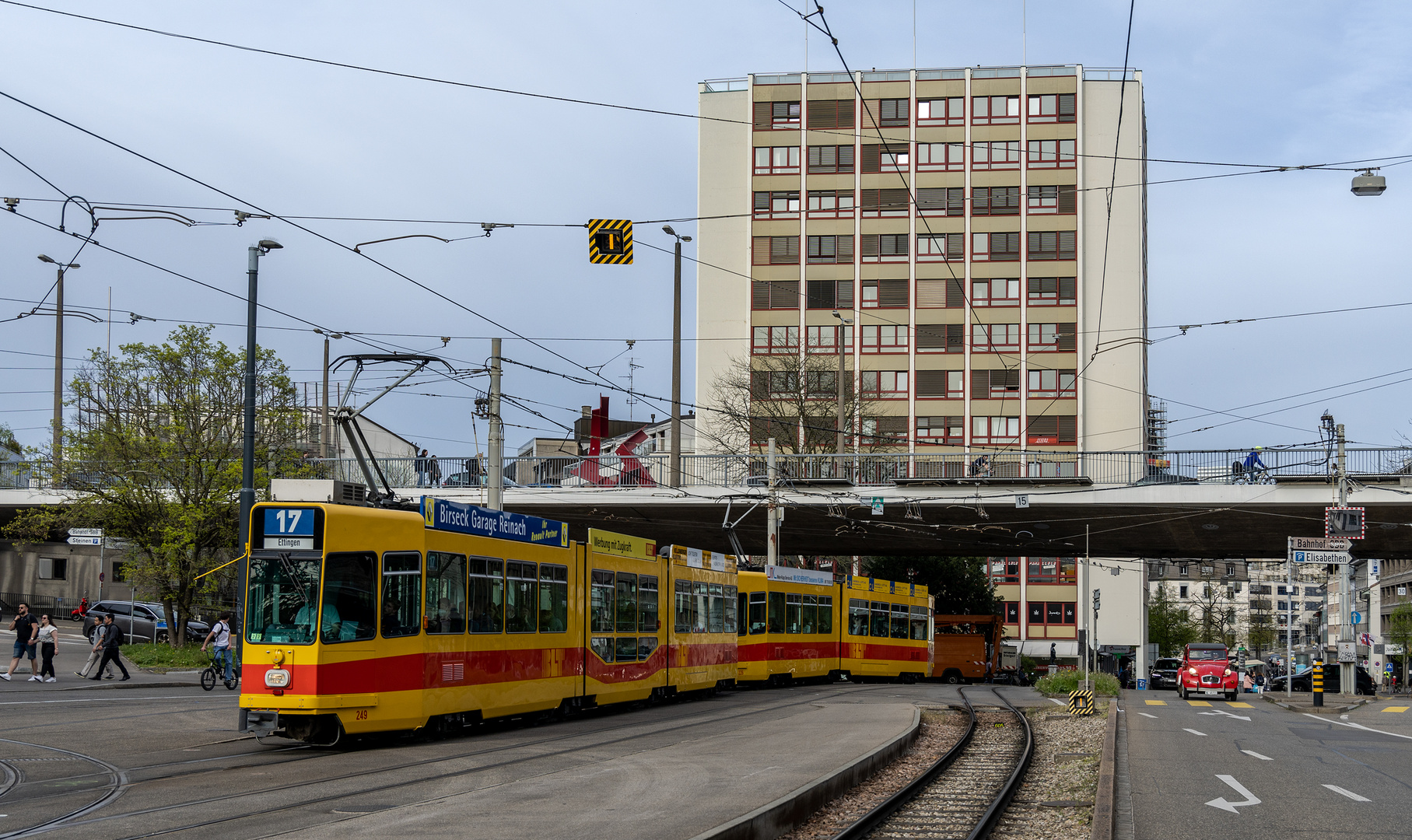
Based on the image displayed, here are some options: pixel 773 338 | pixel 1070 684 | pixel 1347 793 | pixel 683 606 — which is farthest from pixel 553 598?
pixel 773 338

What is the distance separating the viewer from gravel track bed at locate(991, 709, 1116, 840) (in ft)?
39.4

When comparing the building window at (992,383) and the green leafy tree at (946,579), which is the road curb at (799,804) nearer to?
the green leafy tree at (946,579)

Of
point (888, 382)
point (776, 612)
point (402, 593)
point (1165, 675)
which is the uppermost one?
point (888, 382)

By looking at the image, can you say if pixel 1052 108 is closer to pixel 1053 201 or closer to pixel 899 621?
pixel 1053 201

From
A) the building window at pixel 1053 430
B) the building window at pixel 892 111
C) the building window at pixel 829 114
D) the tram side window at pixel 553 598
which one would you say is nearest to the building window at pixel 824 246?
the building window at pixel 829 114

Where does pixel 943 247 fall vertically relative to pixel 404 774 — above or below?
above

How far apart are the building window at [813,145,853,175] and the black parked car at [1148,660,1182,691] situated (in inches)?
1210

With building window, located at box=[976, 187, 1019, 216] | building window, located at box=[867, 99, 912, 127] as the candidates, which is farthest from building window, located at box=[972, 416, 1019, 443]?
building window, located at box=[867, 99, 912, 127]

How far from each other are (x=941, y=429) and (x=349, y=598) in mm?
59532

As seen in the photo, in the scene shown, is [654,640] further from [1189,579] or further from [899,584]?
[1189,579]

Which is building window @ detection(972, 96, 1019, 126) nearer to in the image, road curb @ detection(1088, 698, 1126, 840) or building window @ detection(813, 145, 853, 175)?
building window @ detection(813, 145, 853, 175)

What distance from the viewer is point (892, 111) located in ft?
244

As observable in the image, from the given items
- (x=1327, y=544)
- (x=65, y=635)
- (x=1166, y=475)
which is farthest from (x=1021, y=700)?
(x=65, y=635)

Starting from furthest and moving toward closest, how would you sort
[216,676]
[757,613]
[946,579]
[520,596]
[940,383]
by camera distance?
[940,383] → [946,579] → [757,613] → [216,676] → [520,596]
